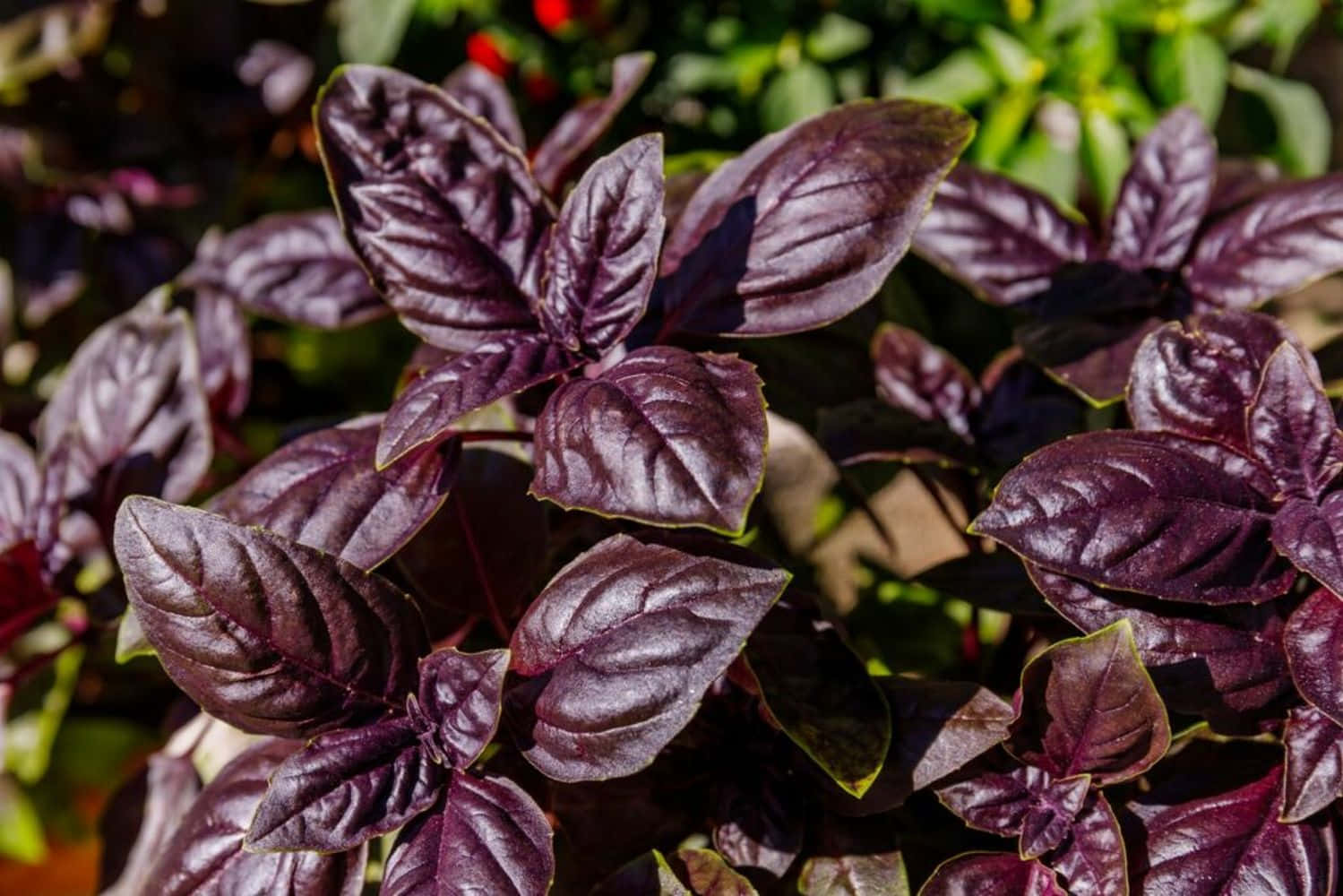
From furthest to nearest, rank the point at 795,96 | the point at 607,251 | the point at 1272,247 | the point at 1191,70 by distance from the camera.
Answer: the point at 795,96 → the point at 1191,70 → the point at 1272,247 → the point at 607,251

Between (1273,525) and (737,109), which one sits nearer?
(1273,525)

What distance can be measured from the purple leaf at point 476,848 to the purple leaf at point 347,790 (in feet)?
0.05

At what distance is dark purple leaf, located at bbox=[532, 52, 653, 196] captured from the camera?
3.01ft

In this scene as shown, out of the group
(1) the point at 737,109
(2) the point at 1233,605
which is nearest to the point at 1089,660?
(2) the point at 1233,605

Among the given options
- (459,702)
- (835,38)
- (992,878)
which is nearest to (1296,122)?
(835,38)

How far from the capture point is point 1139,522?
594 millimetres

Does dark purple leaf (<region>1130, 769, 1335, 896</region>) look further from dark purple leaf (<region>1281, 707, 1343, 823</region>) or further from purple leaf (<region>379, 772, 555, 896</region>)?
purple leaf (<region>379, 772, 555, 896</region>)

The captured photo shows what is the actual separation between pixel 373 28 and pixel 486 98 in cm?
42

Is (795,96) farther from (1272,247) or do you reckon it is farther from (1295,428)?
(1295,428)

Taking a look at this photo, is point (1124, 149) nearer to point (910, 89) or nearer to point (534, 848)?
point (910, 89)

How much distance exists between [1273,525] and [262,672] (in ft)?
1.75

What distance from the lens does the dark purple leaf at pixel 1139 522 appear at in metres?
0.58

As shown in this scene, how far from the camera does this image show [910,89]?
4.58ft

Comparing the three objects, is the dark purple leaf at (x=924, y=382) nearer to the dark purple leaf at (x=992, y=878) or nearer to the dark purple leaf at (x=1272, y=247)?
the dark purple leaf at (x=1272, y=247)
